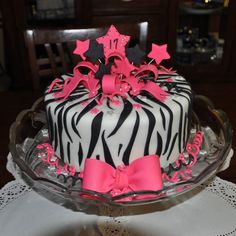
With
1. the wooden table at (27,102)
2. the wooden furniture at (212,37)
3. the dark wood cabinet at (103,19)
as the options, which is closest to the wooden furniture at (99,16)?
the dark wood cabinet at (103,19)

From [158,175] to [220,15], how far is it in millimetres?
2029

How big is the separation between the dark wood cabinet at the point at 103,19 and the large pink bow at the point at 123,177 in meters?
1.79

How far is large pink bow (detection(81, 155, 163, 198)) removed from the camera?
0.68 meters

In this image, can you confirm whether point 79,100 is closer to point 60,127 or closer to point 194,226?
point 60,127

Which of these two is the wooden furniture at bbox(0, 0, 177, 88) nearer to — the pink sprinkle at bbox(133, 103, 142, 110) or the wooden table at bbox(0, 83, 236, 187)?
the wooden table at bbox(0, 83, 236, 187)

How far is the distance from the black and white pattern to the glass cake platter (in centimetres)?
7

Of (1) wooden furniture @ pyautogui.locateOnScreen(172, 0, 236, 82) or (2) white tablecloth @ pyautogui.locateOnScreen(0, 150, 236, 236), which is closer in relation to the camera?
(2) white tablecloth @ pyautogui.locateOnScreen(0, 150, 236, 236)

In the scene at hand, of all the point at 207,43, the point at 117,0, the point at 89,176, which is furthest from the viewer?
the point at 207,43

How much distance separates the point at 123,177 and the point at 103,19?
184 centimetres

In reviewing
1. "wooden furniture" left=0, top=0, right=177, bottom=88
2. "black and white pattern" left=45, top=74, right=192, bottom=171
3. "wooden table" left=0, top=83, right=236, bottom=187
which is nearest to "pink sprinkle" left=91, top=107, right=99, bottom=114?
"black and white pattern" left=45, top=74, right=192, bottom=171

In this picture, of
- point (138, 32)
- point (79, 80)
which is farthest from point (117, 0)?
point (79, 80)

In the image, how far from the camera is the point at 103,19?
2363 millimetres

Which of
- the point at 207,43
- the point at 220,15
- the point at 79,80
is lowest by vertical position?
the point at 207,43

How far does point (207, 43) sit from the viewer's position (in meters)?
2.52
